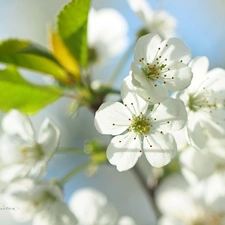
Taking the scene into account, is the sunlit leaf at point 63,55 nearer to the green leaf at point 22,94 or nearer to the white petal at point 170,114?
the green leaf at point 22,94

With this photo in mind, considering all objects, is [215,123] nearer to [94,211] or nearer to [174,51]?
[174,51]

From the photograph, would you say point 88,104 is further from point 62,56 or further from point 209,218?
point 209,218

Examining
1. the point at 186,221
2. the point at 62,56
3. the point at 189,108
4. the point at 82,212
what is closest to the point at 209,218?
the point at 186,221

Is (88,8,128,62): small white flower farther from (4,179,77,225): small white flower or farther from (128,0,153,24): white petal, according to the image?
(4,179,77,225): small white flower

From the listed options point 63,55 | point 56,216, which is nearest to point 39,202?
point 56,216

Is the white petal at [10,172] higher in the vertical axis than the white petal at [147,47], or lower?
lower

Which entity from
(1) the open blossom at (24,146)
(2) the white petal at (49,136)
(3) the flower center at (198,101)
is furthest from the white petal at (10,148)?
(3) the flower center at (198,101)
